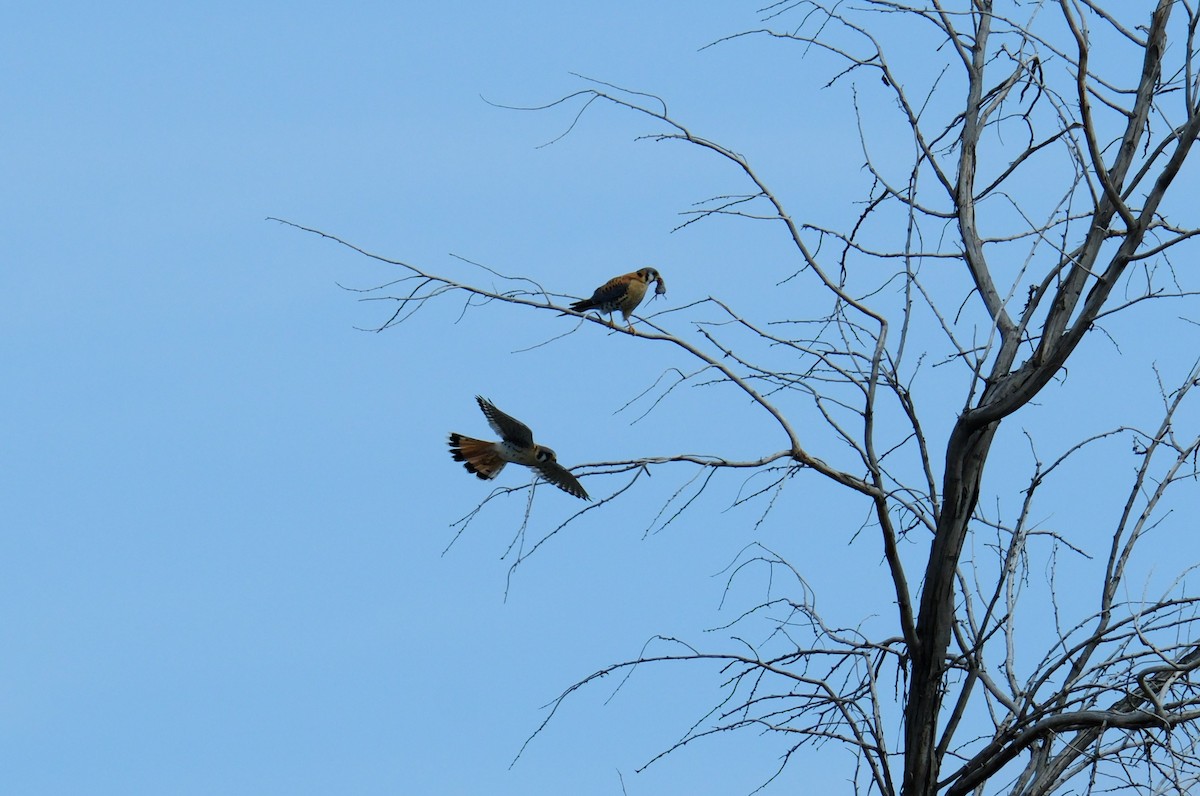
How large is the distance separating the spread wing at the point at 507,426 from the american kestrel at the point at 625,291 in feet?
4.34

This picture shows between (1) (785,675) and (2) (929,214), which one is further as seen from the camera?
(2) (929,214)

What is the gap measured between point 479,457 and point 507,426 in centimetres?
28

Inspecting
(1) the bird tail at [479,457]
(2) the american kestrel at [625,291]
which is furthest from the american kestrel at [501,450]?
(2) the american kestrel at [625,291]

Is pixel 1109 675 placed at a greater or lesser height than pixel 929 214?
lesser

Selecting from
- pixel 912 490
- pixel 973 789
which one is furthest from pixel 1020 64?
pixel 973 789

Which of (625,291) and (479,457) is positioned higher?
(625,291)

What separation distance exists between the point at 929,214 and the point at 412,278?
1.88 meters

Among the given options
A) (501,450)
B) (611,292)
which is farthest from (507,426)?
(611,292)

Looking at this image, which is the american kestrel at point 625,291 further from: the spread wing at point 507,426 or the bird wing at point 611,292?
the spread wing at point 507,426

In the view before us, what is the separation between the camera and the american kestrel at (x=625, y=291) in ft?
27.5

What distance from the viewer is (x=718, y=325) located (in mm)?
4789

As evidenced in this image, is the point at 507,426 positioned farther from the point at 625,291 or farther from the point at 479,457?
the point at 625,291

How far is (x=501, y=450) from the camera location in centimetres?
728

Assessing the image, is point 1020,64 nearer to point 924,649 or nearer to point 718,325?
point 718,325
